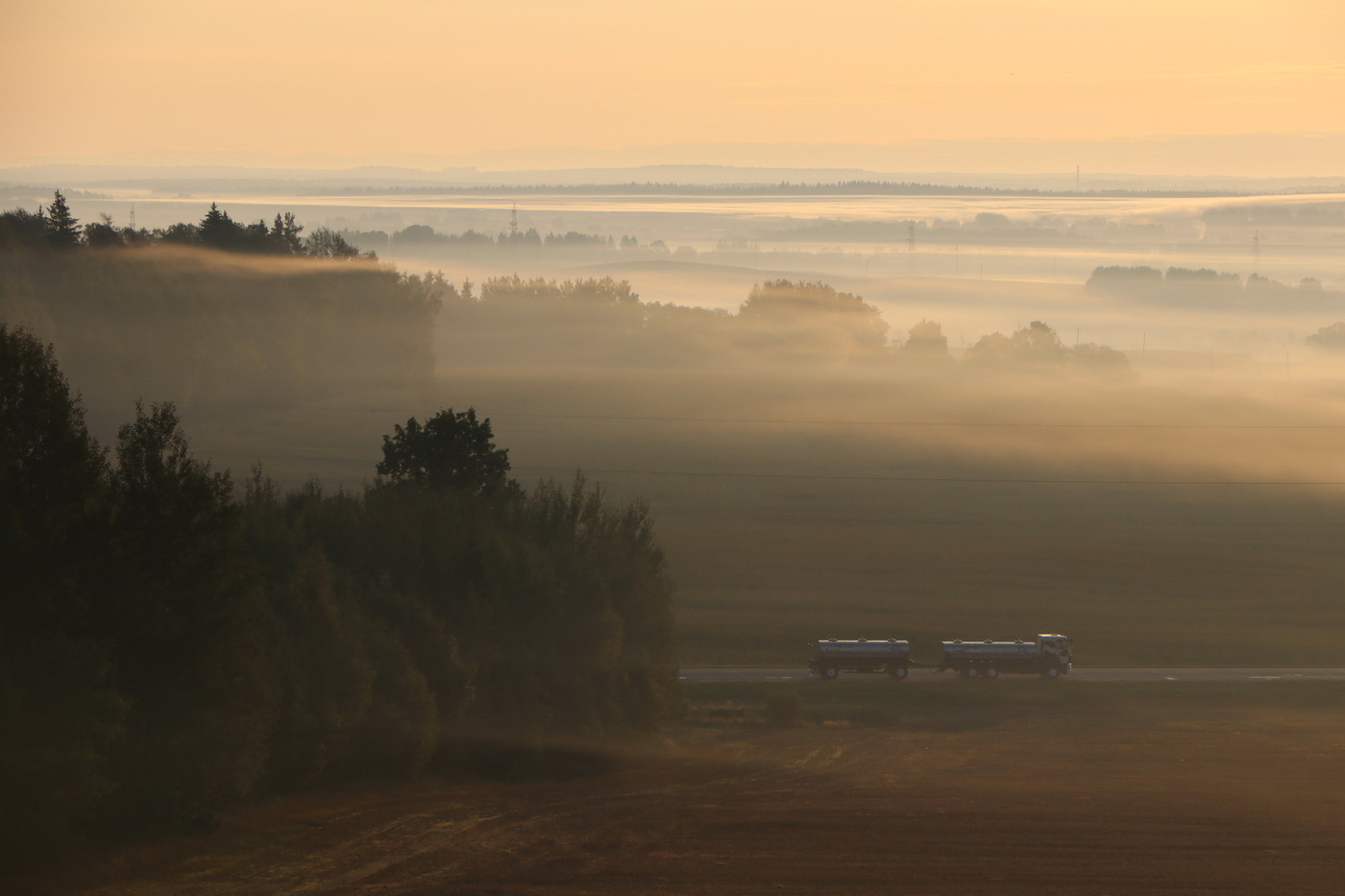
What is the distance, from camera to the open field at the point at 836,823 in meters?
21.5

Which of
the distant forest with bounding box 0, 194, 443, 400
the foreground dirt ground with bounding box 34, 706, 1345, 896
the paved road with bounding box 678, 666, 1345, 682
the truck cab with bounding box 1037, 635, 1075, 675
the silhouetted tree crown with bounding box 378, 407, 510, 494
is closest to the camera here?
the foreground dirt ground with bounding box 34, 706, 1345, 896

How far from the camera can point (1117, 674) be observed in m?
48.9

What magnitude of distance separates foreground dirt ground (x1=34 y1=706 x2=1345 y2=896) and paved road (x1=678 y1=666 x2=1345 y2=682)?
41.3 ft

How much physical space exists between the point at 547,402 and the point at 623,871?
10344 cm

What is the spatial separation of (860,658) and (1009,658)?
16.4ft

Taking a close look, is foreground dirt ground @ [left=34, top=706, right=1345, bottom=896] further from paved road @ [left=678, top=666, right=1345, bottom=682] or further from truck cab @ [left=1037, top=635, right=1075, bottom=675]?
truck cab @ [left=1037, top=635, right=1075, bottom=675]

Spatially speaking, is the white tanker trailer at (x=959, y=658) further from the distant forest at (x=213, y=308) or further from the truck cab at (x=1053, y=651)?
the distant forest at (x=213, y=308)

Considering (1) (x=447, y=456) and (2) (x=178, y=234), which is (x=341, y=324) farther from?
(1) (x=447, y=456)

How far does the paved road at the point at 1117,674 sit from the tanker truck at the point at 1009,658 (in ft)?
2.20

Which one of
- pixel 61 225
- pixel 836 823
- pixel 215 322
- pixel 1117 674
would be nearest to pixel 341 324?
pixel 215 322

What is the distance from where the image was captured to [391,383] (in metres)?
128

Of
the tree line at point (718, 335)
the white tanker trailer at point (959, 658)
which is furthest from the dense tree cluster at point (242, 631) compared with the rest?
the tree line at point (718, 335)

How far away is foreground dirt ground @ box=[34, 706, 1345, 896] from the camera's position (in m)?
21.4

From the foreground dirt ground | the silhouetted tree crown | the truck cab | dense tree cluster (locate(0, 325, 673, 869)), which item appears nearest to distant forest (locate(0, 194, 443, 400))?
the silhouetted tree crown
